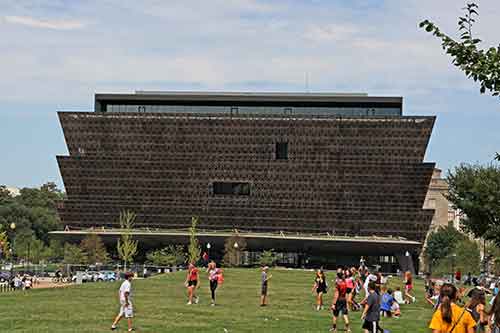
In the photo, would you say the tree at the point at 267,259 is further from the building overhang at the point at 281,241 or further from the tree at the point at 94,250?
the tree at the point at 94,250

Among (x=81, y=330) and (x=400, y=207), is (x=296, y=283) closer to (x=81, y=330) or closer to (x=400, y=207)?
(x=81, y=330)

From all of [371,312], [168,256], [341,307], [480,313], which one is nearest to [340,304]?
[341,307]

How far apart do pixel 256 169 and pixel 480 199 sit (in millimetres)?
70456

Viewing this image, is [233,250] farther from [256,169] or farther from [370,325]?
[370,325]

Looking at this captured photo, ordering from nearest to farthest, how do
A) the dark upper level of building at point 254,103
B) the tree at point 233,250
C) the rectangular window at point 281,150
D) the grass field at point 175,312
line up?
1. the grass field at point 175,312
2. the tree at point 233,250
3. the rectangular window at point 281,150
4. the dark upper level of building at point 254,103

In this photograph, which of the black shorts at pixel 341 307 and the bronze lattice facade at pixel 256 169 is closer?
the black shorts at pixel 341 307

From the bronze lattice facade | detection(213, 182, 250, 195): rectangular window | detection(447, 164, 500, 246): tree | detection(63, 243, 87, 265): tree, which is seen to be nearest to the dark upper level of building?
the bronze lattice facade

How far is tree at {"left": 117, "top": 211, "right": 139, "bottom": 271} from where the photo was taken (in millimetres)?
105300

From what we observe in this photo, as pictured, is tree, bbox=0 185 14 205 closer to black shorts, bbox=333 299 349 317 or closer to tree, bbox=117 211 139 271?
tree, bbox=117 211 139 271

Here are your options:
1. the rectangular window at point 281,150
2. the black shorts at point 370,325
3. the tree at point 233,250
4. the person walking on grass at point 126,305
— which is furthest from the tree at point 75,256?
the black shorts at point 370,325

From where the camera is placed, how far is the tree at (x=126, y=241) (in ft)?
345

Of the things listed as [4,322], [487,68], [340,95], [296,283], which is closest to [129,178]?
[340,95]

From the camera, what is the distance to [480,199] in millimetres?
52562

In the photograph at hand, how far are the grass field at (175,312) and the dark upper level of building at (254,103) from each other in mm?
78293
